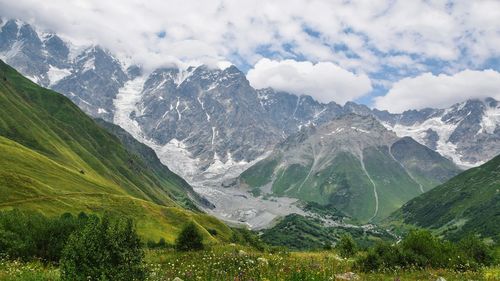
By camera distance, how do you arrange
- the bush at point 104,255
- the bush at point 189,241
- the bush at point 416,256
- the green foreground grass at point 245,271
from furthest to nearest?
the bush at point 189,241, the bush at point 416,256, the green foreground grass at point 245,271, the bush at point 104,255

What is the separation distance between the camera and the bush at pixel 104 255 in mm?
18906

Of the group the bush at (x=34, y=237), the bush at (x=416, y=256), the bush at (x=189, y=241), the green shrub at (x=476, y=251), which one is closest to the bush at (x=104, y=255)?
the bush at (x=416, y=256)

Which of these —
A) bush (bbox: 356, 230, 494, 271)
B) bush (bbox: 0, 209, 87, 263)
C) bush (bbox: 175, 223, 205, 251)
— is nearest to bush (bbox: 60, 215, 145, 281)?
bush (bbox: 356, 230, 494, 271)

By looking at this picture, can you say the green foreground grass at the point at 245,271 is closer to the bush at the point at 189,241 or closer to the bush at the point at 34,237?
the bush at the point at 189,241

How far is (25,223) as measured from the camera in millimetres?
42062

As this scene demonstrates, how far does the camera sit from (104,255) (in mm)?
19531

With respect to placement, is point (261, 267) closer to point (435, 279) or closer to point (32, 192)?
point (435, 279)

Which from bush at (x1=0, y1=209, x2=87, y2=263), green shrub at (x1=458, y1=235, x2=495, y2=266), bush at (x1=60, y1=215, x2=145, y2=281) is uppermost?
green shrub at (x1=458, y1=235, x2=495, y2=266)

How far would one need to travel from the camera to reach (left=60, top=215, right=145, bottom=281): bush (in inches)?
744

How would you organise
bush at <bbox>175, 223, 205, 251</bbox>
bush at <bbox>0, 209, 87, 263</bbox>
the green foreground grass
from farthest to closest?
bush at <bbox>175, 223, 205, 251</bbox>, bush at <bbox>0, 209, 87, 263</bbox>, the green foreground grass

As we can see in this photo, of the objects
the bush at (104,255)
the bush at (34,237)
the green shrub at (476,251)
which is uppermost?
the green shrub at (476,251)

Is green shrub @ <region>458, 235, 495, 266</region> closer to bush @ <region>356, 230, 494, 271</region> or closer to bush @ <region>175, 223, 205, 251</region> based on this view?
bush @ <region>356, 230, 494, 271</region>

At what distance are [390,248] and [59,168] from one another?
175 meters

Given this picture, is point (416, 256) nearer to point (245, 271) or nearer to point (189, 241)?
point (245, 271)
